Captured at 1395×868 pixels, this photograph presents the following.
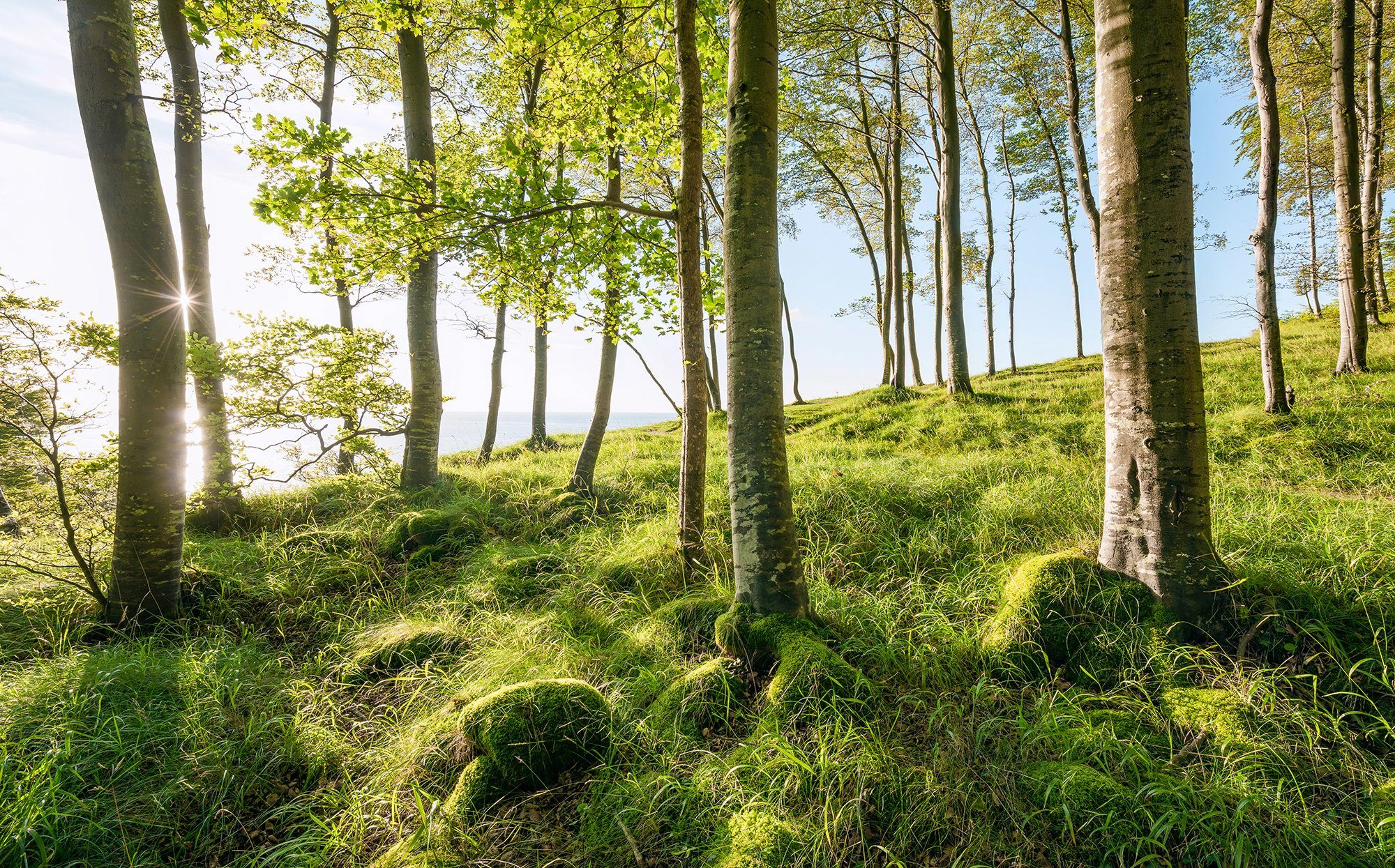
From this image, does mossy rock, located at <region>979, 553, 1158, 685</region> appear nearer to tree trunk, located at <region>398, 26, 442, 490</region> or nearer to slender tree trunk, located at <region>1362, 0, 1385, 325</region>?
tree trunk, located at <region>398, 26, 442, 490</region>

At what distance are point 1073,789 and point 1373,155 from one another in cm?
1775

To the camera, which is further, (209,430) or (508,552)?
(209,430)

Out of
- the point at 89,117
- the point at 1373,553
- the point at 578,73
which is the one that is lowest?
the point at 1373,553

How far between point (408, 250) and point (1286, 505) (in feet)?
→ 25.2

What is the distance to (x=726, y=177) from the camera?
3.27 m

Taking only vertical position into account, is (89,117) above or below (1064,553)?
above

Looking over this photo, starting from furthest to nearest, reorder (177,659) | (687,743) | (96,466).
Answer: (96,466)
(177,659)
(687,743)

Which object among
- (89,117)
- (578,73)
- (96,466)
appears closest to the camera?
(89,117)

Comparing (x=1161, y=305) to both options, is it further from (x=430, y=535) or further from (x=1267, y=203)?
(x=1267, y=203)

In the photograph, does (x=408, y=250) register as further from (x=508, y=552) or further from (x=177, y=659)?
(x=177, y=659)

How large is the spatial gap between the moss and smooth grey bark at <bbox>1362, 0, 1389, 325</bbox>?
34.3 feet

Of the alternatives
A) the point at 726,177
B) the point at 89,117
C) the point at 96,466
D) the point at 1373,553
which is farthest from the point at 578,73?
the point at 1373,553

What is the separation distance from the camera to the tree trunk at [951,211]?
10367 mm

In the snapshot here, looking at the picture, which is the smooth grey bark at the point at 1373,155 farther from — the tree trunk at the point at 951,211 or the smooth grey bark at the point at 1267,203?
the tree trunk at the point at 951,211
